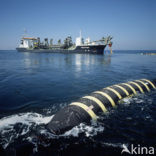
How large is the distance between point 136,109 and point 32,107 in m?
7.04

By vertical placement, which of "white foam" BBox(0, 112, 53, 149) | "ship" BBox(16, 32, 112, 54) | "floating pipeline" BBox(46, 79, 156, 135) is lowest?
"white foam" BBox(0, 112, 53, 149)

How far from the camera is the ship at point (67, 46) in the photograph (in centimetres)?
7244

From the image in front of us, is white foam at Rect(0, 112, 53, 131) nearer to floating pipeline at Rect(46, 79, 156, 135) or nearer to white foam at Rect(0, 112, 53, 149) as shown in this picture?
white foam at Rect(0, 112, 53, 149)

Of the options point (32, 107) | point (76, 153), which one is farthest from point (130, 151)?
point (32, 107)

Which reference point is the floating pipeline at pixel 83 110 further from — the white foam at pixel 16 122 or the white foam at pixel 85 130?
the white foam at pixel 16 122

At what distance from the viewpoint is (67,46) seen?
99.4 meters

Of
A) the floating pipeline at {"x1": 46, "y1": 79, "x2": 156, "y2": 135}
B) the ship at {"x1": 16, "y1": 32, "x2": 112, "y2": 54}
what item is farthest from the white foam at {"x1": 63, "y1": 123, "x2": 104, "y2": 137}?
the ship at {"x1": 16, "y1": 32, "x2": 112, "y2": 54}

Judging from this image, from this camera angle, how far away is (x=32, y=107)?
802 centimetres

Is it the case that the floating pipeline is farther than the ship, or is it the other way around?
the ship

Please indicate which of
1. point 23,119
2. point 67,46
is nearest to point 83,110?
point 23,119

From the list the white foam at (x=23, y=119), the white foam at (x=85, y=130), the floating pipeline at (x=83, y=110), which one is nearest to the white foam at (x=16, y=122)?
the white foam at (x=23, y=119)

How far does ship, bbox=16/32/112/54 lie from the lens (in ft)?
238

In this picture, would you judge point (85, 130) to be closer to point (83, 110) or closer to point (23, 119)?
point (83, 110)

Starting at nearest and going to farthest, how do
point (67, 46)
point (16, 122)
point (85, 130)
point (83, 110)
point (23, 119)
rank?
point (85, 130) < point (83, 110) < point (16, 122) < point (23, 119) < point (67, 46)
